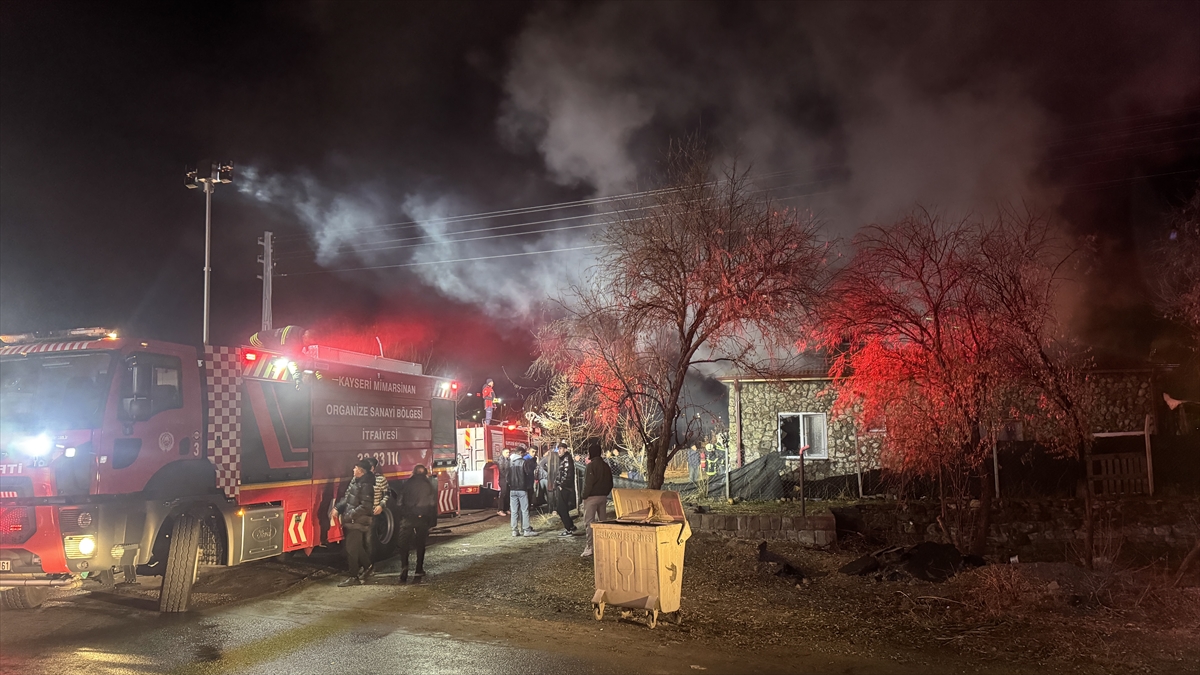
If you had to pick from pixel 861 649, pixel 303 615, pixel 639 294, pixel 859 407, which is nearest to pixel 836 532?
pixel 859 407

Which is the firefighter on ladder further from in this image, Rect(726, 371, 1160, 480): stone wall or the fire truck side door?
Rect(726, 371, 1160, 480): stone wall

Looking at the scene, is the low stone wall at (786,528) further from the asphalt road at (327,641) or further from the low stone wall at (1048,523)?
the asphalt road at (327,641)

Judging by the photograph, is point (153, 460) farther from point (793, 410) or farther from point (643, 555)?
point (793, 410)

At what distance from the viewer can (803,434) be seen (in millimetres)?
19984

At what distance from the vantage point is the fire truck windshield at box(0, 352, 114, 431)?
25.1 ft

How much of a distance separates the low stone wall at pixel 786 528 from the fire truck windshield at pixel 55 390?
9215mm

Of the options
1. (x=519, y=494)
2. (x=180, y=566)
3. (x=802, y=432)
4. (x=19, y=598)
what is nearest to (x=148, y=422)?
(x=180, y=566)

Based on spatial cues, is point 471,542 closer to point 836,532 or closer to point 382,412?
point 382,412

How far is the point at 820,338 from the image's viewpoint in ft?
37.0

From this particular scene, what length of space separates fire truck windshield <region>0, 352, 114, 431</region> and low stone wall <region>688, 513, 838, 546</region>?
30.2 ft

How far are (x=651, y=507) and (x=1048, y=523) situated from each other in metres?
11.2

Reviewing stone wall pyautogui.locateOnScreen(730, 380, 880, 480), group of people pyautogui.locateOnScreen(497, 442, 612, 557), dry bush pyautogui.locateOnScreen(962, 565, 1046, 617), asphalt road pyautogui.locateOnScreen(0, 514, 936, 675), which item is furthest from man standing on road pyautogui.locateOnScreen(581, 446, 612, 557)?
stone wall pyautogui.locateOnScreen(730, 380, 880, 480)

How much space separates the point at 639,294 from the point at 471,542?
611 cm

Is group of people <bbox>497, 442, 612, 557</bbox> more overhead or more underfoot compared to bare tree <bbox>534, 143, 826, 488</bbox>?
more underfoot
